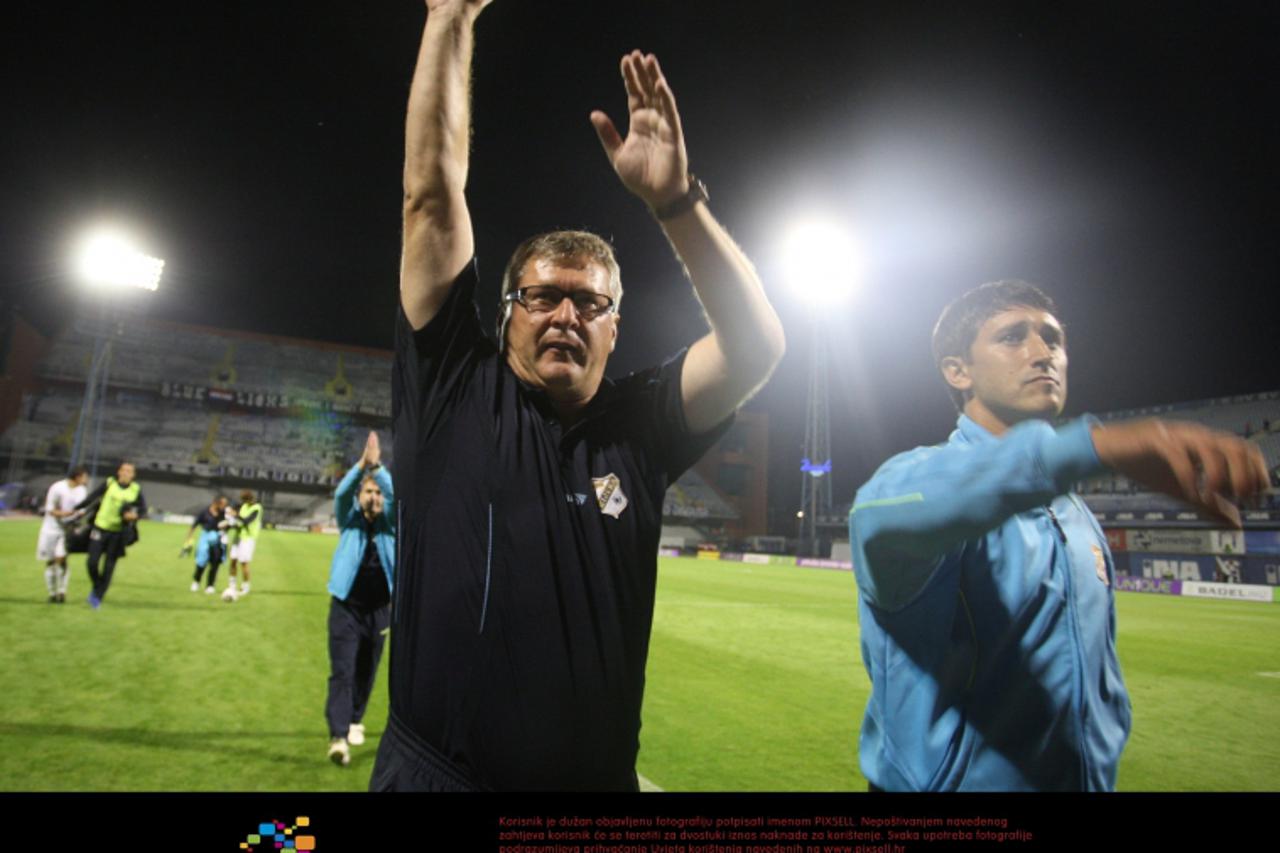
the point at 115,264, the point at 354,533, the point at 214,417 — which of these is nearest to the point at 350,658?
the point at 354,533

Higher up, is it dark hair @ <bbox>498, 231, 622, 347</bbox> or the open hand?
dark hair @ <bbox>498, 231, 622, 347</bbox>

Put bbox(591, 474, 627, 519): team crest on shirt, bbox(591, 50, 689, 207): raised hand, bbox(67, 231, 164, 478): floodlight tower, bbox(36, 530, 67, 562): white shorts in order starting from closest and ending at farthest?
1. bbox(591, 50, 689, 207): raised hand
2. bbox(591, 474, 627, 519): team crest on shirt
3. bbox(36, 530, 67, 562): white shorts
4. bbox(67, 231, 164, 478): floodlight tower

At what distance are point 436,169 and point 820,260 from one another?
24.7 meters

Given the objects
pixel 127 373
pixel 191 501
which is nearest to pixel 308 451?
pixel 191 501

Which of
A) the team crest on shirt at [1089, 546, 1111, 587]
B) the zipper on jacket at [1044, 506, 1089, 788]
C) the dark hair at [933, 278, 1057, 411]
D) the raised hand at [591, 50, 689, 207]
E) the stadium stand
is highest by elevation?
the stadium stand

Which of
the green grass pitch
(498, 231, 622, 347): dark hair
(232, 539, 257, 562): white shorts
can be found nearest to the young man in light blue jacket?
the green grass pitch

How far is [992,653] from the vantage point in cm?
162

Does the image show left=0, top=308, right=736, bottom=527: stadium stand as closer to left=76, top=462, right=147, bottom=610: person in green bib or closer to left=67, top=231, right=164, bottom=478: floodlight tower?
left=67, top=231, right=164, bottom=478: floodlight tower

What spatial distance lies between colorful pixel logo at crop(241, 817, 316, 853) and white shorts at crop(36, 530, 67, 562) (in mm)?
9426

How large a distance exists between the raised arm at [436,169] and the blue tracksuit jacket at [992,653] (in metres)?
1.06

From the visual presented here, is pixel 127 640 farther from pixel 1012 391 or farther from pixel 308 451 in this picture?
pixel 308 451

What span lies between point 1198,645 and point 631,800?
13.3 metres

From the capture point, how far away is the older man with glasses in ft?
5.00

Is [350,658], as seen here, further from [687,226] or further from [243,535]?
[243,535]
